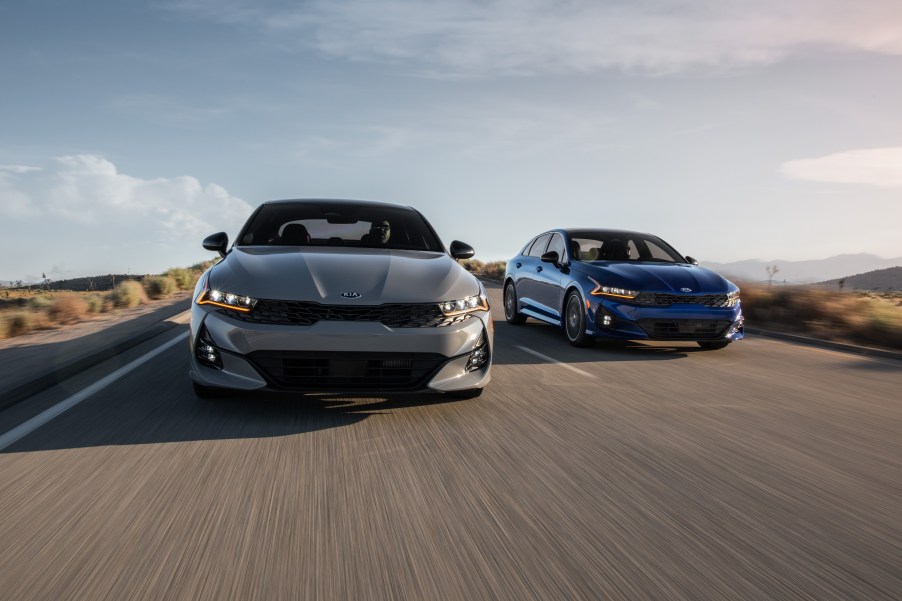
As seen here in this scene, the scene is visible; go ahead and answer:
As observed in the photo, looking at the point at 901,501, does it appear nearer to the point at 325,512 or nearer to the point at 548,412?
the point at 548,412

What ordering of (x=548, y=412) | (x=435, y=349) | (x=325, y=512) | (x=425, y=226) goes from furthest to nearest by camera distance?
(x=425, y=226), (x=548, y=412), (x=435, y=349), (x=325, y=512)

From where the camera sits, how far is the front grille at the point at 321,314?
16.9 feet

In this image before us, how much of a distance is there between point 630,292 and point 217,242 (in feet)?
16.3

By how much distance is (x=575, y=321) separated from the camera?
10.1 m

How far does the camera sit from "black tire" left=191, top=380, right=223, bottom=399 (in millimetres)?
5691

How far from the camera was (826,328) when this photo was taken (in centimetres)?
1335

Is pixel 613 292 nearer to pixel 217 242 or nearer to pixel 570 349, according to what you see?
pixel 570 349

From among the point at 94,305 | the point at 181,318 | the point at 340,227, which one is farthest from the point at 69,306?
the point at 340,227

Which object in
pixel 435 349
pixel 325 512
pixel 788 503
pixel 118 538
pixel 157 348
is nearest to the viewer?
pixel 118 538

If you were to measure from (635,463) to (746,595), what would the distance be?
5.60 feet

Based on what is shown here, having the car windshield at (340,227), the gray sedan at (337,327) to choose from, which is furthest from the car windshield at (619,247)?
the gray sedan at (337,327)

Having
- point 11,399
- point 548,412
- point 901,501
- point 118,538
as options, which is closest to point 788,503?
point 901,501

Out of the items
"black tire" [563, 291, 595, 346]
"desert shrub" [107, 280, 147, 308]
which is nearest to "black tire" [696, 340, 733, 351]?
"black tire" [563, 291, 595, 346]

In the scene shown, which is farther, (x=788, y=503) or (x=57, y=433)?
(x=57, y=433)
